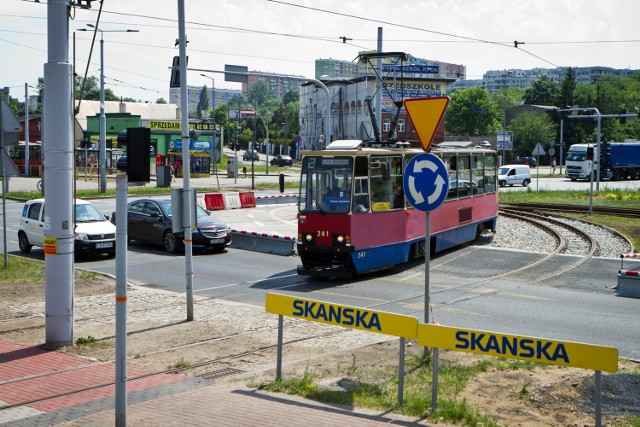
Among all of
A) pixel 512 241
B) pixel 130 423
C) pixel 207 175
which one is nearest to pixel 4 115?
pixel 130 423

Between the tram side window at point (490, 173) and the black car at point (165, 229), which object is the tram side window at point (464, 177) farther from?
the black car at point (165, 229)

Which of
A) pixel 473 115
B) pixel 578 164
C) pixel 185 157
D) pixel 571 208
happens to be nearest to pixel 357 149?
pixel 185 157

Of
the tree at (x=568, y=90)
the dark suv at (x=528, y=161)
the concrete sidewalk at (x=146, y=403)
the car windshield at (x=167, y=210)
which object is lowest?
the concrete sidewalk at (x=146, y=403)

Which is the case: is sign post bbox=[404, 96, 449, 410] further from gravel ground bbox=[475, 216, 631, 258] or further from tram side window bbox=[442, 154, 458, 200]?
gravel ground bbox=[475, 216, 631, 258]

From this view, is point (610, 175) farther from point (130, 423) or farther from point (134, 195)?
point (130, 423)

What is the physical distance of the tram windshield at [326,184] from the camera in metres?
17.0

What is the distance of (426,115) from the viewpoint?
367 inches

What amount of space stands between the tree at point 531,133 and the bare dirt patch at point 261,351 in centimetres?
9262

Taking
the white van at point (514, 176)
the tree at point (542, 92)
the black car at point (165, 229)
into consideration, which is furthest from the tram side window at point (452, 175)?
the tree at point (542, 92)

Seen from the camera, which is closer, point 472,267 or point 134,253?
point 472,267

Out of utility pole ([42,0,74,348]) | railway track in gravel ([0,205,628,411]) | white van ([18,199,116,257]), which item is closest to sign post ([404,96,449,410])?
railway track in gravel ([0,205,628,411])

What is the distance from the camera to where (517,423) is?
24.6 feet

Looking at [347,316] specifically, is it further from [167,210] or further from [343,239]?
[167,210]

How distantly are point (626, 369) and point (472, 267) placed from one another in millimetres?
9953
